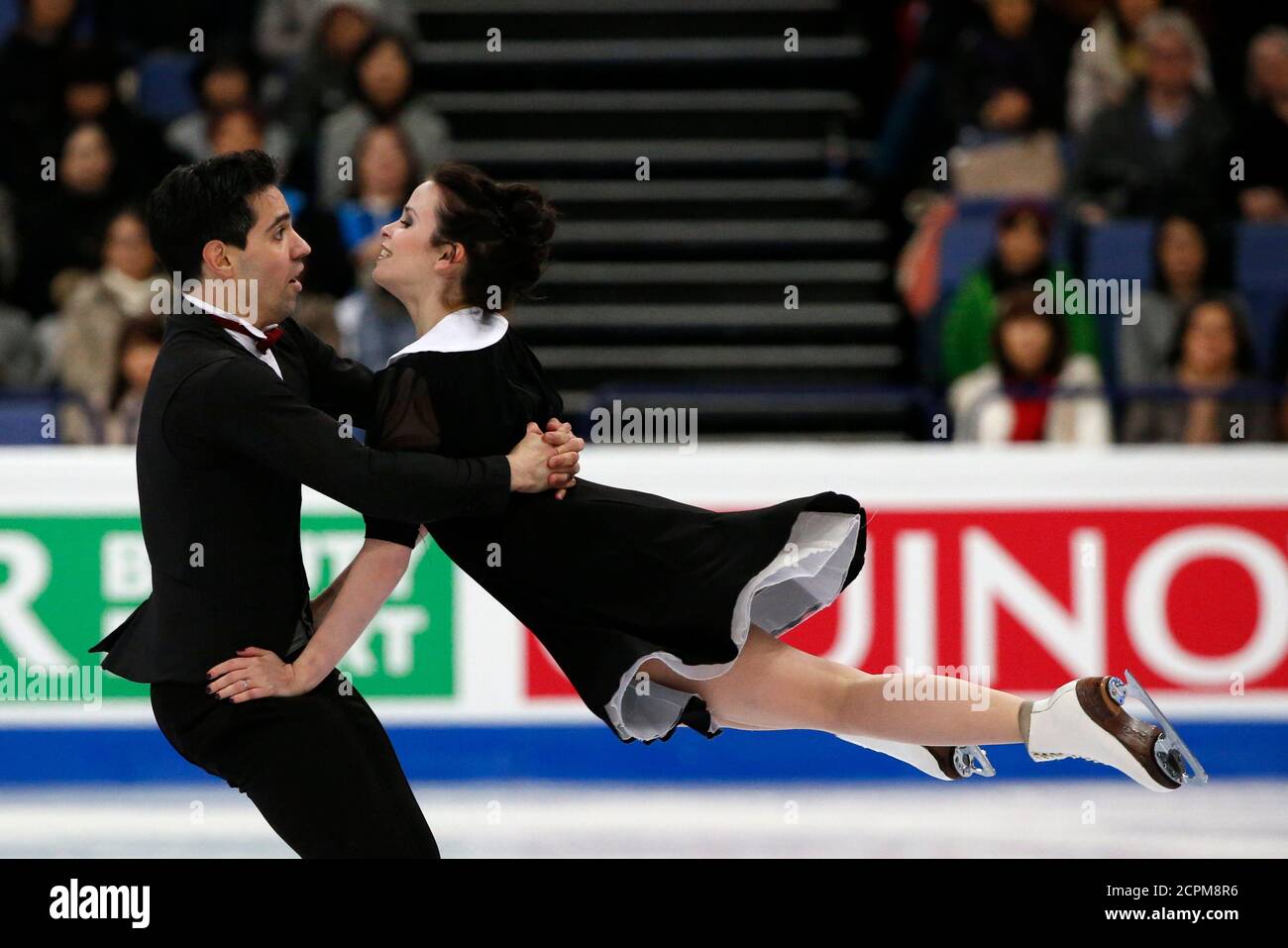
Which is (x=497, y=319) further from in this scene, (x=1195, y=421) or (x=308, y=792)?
(x=1195, y=421)

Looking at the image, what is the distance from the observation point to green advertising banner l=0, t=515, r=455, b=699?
541 centimetres

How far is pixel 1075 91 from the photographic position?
785 cm

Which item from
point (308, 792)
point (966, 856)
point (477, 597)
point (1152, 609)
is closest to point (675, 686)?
point (308, 792)

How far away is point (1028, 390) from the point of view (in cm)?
603

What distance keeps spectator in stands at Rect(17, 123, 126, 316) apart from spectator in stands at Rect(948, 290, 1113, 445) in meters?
3.30

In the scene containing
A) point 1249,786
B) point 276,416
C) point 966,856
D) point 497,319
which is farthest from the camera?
point 1249,786

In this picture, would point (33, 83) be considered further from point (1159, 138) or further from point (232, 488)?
point (232, 488)

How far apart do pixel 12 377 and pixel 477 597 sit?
2.33 m

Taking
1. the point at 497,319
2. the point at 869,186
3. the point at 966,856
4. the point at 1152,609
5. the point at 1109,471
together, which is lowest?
the point at 966,856

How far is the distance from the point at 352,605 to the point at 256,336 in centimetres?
49

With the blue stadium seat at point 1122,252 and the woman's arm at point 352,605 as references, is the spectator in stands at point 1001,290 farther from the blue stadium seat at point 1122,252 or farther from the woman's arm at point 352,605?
the woman's arm at point 352,605

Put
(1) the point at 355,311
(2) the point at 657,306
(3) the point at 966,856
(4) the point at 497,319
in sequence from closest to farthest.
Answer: (4) the point at 497,319 → (3) the point at 966,856 → (1) the point at 355,311 → (2) the point at 657,306

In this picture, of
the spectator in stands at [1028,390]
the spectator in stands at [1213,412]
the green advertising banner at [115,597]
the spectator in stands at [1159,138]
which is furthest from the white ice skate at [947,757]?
the spectator in stands at [1159,138]

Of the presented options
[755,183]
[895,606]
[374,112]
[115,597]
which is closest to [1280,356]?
[895,606]
